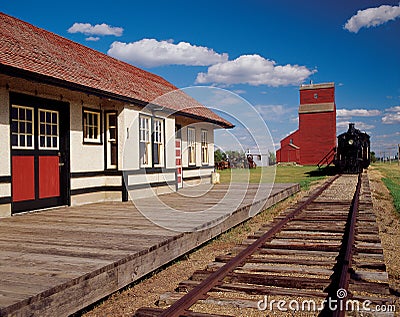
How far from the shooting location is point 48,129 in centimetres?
916

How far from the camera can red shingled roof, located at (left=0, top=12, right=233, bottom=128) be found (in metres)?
8.12

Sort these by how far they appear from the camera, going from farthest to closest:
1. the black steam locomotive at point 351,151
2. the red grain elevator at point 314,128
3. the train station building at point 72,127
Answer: the red grain elevator at point 314,128
the black steam locomotive at point 351,151
the train station building at point 72,127

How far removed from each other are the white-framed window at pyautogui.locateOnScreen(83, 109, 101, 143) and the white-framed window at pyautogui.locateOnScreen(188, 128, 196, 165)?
17.3 feet

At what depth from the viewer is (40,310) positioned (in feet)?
11.2

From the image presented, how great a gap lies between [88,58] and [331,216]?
795cm

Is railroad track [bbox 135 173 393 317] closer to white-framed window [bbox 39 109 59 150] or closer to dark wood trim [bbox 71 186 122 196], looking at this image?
dark wood trim [bbox 71 186 122 196]

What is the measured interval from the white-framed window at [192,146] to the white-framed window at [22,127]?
7.44 m

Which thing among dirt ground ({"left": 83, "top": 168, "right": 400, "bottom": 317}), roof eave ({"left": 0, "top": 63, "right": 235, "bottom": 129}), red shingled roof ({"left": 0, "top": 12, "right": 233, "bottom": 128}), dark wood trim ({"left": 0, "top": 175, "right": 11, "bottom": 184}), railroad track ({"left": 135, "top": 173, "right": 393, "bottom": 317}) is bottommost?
dirt ground ({"left": 83, "top": 168, "right": 400, "bottom": 317})

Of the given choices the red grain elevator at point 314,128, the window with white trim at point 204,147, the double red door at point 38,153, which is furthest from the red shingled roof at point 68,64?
the red grain elevator at point 314,128

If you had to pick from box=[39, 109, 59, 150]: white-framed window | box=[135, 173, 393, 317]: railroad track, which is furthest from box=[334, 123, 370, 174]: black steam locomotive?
box=[39, 109, 59, 150]: white-framed window

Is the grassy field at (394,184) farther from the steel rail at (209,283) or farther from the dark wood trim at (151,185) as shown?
the dark wood trim at (151,185)

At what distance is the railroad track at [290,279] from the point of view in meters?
4.03

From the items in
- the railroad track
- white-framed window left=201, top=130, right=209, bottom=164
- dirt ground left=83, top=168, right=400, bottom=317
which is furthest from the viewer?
white-framed window left=201, top=130, right=209, bottom=164

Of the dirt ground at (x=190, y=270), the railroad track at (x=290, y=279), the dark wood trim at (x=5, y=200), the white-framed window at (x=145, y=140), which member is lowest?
the dirt ground at (x=190, y=270)
